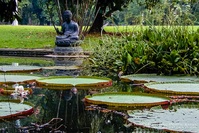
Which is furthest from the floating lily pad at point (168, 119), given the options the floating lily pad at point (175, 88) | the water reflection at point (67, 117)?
the floating lily pad at point (175, 88)

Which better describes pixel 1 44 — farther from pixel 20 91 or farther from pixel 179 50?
pixel 20 91

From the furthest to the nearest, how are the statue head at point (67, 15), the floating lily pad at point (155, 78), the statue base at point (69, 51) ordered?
1. the statue head at point (67, 15)
2. the statue base at point (69, 51)
3. the floating lily pad at point (155, 78)

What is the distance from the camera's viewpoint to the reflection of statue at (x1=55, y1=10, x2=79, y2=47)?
1302 centimetres

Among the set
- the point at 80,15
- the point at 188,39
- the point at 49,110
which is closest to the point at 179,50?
the point at 188,39

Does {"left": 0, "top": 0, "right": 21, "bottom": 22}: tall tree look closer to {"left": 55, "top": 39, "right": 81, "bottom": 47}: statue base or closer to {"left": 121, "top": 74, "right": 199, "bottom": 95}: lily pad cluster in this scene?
{"left": 121, "top": 74, "right": 199, "bottom": 95}: lily pad cluster

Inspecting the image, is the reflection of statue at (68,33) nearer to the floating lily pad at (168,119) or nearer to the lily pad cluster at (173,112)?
the lily pad cluster at (173,112)

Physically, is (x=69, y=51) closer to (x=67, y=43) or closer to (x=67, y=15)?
(x=67, y=43)

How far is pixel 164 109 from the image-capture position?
483 centimetres

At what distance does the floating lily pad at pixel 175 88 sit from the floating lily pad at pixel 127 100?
641 mm

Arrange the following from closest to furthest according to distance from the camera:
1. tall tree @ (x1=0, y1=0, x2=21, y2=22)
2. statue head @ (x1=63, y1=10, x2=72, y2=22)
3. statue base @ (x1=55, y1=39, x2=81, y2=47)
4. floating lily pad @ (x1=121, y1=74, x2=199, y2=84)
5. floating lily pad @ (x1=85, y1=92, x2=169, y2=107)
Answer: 1. tall tree @ (x1=0, y1=0, x2=21, y2=22)
2. floating lily pad @ (x1=85, y1=92, x2=169, y2=107)
3. floating lily pad @ (x1=121, y1=74, x2=199, y2=84)
4. statue base @ (x1=55, y1=39, x2=81, y2=47)
5. statue head @ (x1=63, y1=10, x2=72, y2=22)

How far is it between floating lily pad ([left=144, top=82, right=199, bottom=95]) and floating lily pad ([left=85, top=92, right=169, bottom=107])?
641 millimetres

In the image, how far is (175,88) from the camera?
6.23m

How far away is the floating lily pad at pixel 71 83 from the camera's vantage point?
6.49 meters

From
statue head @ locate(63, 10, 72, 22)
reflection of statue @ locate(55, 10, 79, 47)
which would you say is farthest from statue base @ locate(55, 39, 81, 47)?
statue head @ locate(63, 10, 72, 22)
